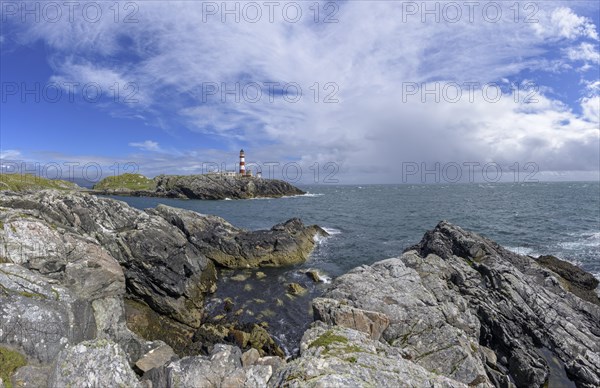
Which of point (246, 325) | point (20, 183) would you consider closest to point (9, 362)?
point (246, 325)

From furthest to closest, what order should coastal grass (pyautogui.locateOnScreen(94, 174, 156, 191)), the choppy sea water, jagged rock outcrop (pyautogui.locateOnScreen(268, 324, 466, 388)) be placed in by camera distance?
coastal grass (pyautogui.locateOnScreen(94, 174, 156, 191)) → the choppy sea water → jagged rock outcrop (pyautogui.locateOnScreen(268, 324, 466, 388))

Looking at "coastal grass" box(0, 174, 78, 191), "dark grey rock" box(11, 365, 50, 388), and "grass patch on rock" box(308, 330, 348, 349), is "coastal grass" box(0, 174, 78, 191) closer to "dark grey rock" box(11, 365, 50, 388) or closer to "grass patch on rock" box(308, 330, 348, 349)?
"dark grey rock" box(11, 365, 50, 388)

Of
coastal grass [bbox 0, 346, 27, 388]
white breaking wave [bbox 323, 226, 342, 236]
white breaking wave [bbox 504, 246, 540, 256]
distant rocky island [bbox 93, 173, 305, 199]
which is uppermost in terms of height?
distant rocky island [bbox 93, 173, 305, 199]

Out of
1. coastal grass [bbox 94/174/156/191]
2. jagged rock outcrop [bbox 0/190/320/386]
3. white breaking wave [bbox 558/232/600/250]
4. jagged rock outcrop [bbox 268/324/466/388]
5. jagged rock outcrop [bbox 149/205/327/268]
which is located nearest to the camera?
jagged rock outcrop [bbox 268/324/466/388]

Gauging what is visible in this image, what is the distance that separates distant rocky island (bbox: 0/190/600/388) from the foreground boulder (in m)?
0.09

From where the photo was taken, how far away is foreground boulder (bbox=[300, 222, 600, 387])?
14.8 metres

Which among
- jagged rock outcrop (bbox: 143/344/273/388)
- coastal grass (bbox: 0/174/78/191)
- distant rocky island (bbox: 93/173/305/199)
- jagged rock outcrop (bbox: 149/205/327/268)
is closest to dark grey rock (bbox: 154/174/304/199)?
distant rocky island (bbox: 93/173/305/199)

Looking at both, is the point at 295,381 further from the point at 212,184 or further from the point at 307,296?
the point at 212,184

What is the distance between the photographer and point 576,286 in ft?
95.7

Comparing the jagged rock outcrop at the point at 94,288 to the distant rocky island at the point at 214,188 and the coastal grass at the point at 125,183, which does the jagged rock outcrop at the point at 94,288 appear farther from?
the coastal grass at the point at 125,183

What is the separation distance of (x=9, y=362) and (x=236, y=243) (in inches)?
1072

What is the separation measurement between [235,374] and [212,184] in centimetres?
13822

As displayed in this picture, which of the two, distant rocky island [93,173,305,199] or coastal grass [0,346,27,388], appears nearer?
coastal grass [0,346,27,388]

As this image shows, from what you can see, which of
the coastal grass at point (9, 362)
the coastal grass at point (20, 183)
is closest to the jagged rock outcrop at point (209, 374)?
the coastal grass at point (9, 362)
